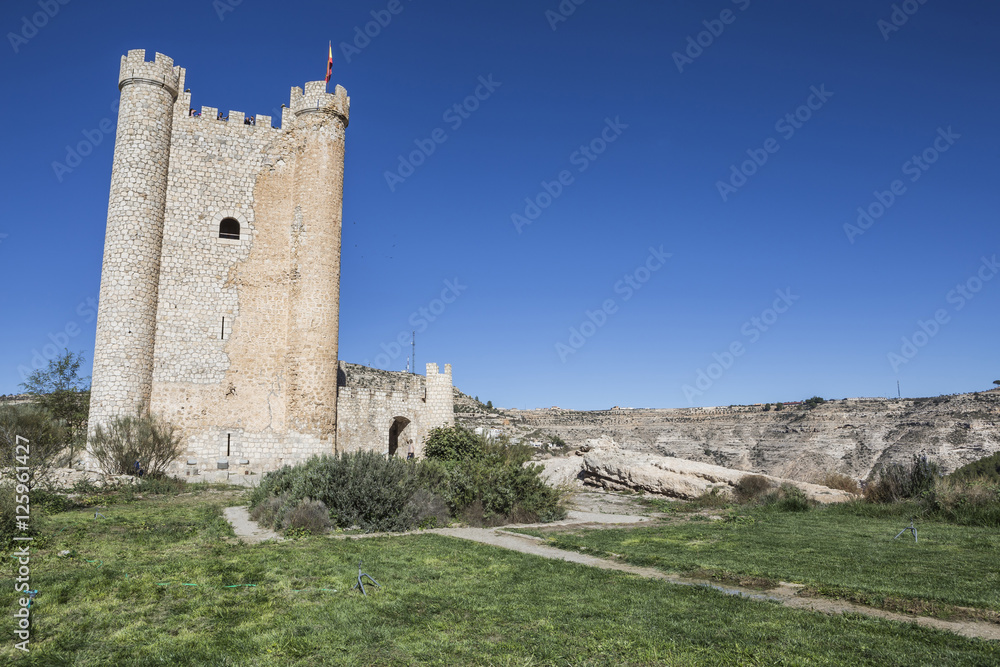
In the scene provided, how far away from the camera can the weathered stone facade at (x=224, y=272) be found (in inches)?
864

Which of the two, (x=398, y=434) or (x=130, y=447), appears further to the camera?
(x=398, y=434)

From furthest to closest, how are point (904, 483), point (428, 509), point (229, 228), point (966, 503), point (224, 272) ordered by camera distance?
point (229, 228), point (224, 272), point (904, 483), point (966, 503), point (428, 509)

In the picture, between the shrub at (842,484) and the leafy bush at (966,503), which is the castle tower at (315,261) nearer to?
the shrub at (842,484)

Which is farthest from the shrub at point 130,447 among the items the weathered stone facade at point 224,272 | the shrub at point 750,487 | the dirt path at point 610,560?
the shrub at point 750,487

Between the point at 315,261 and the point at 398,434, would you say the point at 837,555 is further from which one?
the point at 398,434

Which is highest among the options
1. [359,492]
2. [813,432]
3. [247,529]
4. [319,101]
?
[319,101]

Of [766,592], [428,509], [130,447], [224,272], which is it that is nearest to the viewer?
[766,592]

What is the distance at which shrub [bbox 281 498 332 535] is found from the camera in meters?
11.2

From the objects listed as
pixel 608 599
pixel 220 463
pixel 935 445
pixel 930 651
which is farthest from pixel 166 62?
pixel 935 445

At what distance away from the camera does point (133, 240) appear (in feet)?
71.7

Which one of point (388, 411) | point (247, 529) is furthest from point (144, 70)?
point (247, 529)

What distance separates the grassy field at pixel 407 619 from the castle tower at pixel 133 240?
14.3 metres

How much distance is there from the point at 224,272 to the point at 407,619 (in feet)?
68.1

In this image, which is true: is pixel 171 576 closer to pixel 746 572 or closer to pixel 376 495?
pixel 376 495
